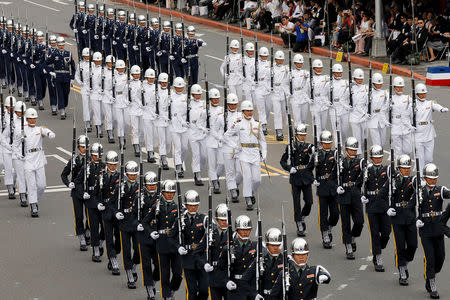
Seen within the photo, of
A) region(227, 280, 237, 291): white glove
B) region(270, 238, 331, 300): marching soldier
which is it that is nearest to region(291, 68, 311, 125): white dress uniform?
region(227, 280, 237, 291): white glove

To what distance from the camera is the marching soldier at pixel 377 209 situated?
65.5 ft

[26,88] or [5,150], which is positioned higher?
[5,150]

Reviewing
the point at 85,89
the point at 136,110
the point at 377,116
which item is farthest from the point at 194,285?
the point at 85,89

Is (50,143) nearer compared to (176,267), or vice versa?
(176,267)

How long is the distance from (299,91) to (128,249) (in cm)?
992

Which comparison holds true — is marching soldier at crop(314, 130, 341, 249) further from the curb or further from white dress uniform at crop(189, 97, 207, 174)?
the curb

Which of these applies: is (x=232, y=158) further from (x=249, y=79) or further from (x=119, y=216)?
(x=249, y=79)

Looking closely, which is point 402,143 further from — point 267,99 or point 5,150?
point 5,150

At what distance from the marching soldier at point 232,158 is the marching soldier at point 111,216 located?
412cm

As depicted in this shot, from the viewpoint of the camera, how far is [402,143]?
83.4 feet

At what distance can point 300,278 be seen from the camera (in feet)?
52.6

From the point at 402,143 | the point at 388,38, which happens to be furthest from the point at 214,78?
the point at 402,143

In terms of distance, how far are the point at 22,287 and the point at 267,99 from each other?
11.1 metres

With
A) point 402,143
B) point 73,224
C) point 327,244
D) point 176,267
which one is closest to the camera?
point 176,267
